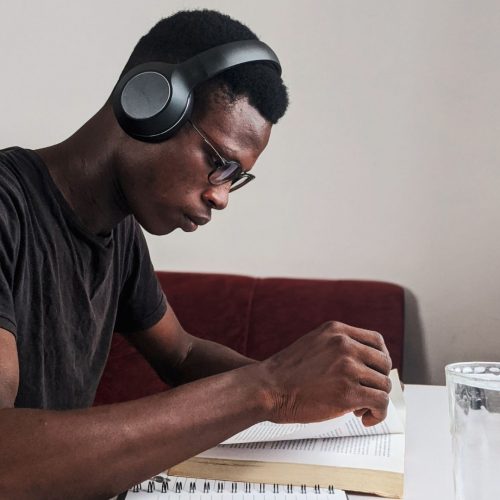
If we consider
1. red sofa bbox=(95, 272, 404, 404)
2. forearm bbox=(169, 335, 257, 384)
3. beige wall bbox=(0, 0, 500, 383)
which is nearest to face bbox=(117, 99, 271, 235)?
forearm bbox=(169, 335, 257, 384)

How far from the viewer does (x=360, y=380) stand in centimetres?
85

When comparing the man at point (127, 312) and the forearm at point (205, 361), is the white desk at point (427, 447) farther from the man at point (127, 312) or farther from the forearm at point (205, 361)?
the forearm at point (205, 361)

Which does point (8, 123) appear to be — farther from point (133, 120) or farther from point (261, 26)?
point (133, 120)

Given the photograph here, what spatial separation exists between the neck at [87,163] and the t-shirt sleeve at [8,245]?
0.12 m

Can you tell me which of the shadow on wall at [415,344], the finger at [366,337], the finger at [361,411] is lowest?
the shadow on wall at [415,344]

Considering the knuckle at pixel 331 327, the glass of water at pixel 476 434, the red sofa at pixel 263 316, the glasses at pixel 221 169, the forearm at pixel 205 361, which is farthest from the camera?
the red sofa at pixel 263 316

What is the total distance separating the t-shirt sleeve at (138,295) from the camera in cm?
127

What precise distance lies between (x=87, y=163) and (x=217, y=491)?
0.49m

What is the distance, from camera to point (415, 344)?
80.2 inches

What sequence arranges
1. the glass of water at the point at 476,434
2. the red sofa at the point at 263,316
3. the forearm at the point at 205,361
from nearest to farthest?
the glass of water at the point at 476,434
the forearm at the point at 205,361
the red sofa at the point at 263,316

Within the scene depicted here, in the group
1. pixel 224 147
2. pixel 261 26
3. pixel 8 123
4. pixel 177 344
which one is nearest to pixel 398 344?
pixel 177 344

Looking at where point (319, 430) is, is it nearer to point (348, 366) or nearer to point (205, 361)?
point (348, 366)

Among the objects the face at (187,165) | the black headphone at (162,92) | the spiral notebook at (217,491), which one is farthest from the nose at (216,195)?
the spiral notebook at (217,491)

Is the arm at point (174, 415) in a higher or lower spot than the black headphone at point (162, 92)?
lower
